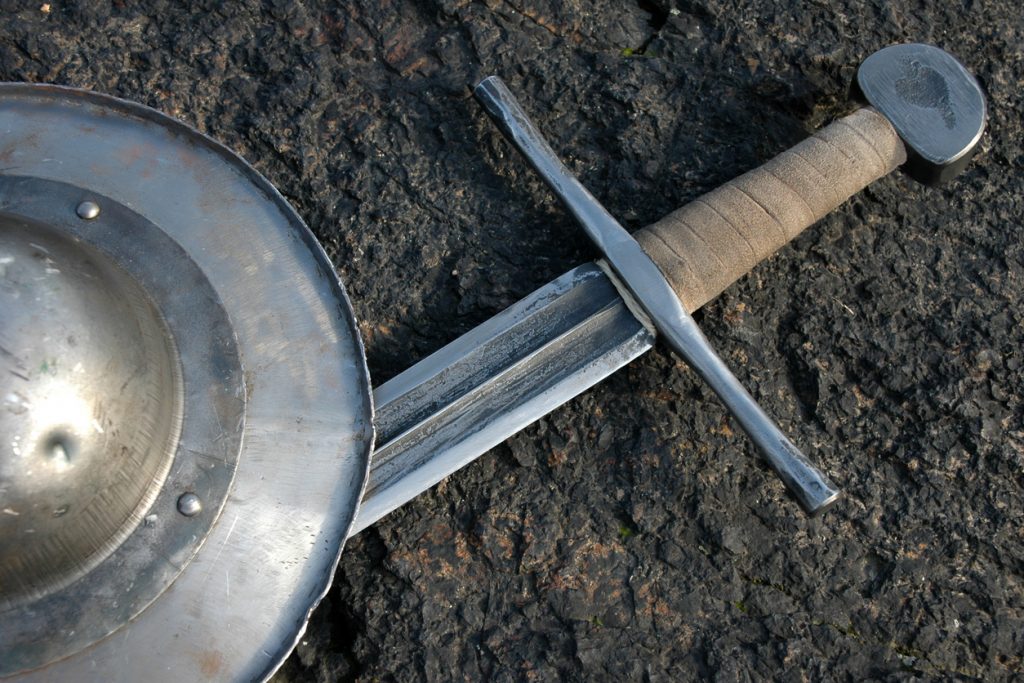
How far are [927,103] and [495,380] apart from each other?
808 mm

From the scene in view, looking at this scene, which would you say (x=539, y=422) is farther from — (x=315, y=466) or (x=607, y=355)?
(x=315, y=466)

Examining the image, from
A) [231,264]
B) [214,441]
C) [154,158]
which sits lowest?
[214,441]

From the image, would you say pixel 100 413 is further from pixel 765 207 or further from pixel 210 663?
pixel 765 207

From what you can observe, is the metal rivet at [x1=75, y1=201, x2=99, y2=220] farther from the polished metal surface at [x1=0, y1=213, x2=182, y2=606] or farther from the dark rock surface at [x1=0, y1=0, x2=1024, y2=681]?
the dark rock surface at [x1=0, y1=0, x2=1024, y2=681]

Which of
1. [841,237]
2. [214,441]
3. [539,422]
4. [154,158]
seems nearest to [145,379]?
[214,441]

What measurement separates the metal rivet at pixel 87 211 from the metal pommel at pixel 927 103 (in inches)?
46.1

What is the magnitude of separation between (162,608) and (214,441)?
0.73 feet

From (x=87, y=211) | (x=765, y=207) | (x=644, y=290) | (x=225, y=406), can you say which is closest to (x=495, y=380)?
A: (x=644, y=290)

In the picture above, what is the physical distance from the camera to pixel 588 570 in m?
1.53

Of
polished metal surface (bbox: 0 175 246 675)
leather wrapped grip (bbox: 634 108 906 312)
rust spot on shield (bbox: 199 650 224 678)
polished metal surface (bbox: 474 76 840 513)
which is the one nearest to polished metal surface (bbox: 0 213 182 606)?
polished metal surface (bbox: 0 175 246 675)

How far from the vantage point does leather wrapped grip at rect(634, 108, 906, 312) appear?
1.52 m

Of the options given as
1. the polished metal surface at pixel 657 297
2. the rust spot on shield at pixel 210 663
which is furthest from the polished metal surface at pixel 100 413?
the polished metal surface at pixel 657 297

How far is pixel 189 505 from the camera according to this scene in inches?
53.9

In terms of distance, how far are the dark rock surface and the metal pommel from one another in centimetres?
19
